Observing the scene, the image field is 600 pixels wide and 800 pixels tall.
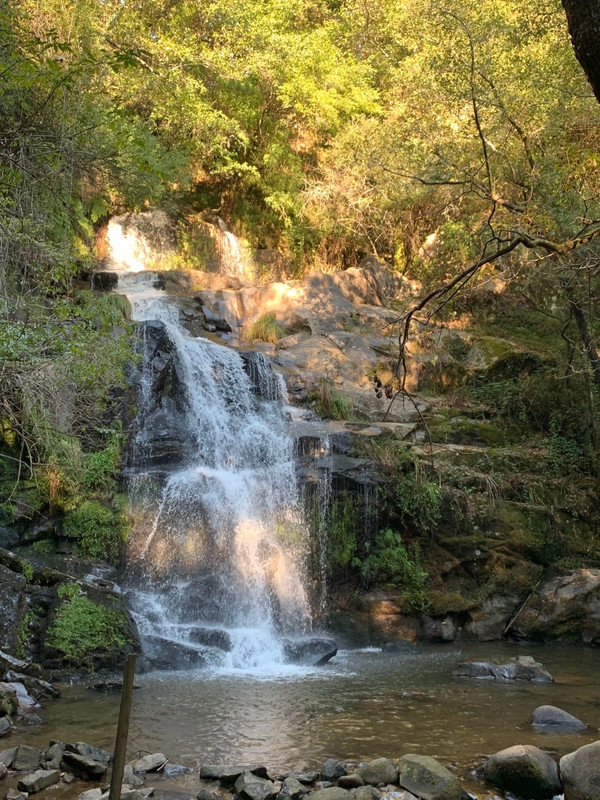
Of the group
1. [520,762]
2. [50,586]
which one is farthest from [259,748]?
[50,586]

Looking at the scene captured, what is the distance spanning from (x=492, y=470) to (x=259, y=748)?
27.4 feet

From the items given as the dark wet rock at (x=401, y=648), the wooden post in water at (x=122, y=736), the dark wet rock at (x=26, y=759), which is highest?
the wooden post in water at (x=122, y=736)

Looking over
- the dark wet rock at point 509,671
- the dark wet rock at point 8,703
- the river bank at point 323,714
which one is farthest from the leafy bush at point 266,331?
the dark wet rock at point 8,703

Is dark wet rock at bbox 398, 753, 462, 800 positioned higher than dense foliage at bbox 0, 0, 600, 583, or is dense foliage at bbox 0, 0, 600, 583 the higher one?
dense foliage at bbox 0, 0, 600, 583

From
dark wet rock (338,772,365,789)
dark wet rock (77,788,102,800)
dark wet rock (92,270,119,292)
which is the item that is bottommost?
dark wet rock (338,772,365,789)

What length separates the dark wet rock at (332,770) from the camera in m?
5.45

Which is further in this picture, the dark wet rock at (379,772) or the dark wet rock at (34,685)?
the dark wet rock at (34,685)

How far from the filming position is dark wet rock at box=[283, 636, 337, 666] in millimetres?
9711

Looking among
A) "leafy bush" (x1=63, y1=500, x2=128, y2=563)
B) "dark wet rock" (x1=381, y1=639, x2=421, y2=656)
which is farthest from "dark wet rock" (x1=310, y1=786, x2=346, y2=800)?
"leafy bush" (x1=63, y1=500, x2=128, y2=563)

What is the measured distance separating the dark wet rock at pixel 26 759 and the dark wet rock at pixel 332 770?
2.17 meters

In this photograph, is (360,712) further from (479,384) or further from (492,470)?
(479,384)

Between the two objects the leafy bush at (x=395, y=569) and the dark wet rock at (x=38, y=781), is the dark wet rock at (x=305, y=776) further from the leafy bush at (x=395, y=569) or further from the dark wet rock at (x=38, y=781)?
the leafy bush at (x=395, y=569)

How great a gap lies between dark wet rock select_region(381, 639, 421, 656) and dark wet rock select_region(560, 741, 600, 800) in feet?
18.0

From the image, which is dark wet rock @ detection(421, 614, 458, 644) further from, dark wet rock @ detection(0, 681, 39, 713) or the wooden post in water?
the wooden post in water
